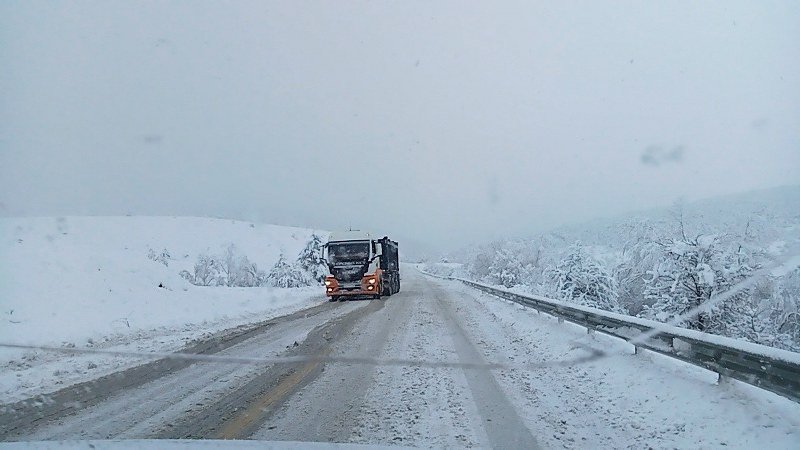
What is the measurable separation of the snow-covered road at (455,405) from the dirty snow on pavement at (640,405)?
0.02 m

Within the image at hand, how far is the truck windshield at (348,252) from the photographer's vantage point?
3175 cm

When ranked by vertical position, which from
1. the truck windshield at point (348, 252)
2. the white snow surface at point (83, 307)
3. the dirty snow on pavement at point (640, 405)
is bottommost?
the dirty snow on pavement at point (640, 405)

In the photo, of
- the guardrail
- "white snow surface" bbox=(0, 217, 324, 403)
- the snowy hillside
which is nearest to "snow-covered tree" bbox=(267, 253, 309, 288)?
"white snow surface" bbox=(0, 217, 324, 403)

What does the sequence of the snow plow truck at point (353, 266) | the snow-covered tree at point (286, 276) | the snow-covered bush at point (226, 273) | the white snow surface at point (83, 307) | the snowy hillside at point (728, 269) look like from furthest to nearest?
the snow-covered tree at point (286, 276)
the snow-covered bush at point (226, 273)
the snow plow truck at point (353, 266)
the snowy hillside at point (728, 269)
the white snow surface at point (83, 307)

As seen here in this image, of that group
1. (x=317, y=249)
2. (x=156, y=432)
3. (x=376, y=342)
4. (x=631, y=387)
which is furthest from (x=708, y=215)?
(x=317, y=249)

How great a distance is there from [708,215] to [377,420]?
27103mm

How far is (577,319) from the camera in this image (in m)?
14.3

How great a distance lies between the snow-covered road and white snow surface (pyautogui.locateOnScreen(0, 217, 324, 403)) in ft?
7.83

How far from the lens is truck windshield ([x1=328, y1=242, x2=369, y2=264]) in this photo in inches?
1250

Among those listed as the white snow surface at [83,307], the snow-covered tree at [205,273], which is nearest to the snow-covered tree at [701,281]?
the white snow surface at [83,307]

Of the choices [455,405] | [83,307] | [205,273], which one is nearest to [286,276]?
[205,273]

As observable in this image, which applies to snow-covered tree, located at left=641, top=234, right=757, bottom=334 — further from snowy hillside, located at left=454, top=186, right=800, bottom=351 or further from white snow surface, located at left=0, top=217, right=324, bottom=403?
white snow surface, located at left=0, top=217, right=324, bottom=403

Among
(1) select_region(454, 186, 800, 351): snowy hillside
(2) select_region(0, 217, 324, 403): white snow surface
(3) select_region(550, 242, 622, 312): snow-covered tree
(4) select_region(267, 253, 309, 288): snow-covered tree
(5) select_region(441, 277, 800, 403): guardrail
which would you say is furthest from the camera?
(4) select_region(267, 253, 309, 288): snow-covered tree

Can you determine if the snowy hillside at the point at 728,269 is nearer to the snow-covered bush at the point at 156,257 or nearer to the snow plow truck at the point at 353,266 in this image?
the snow plow truck at the point at 353,266
